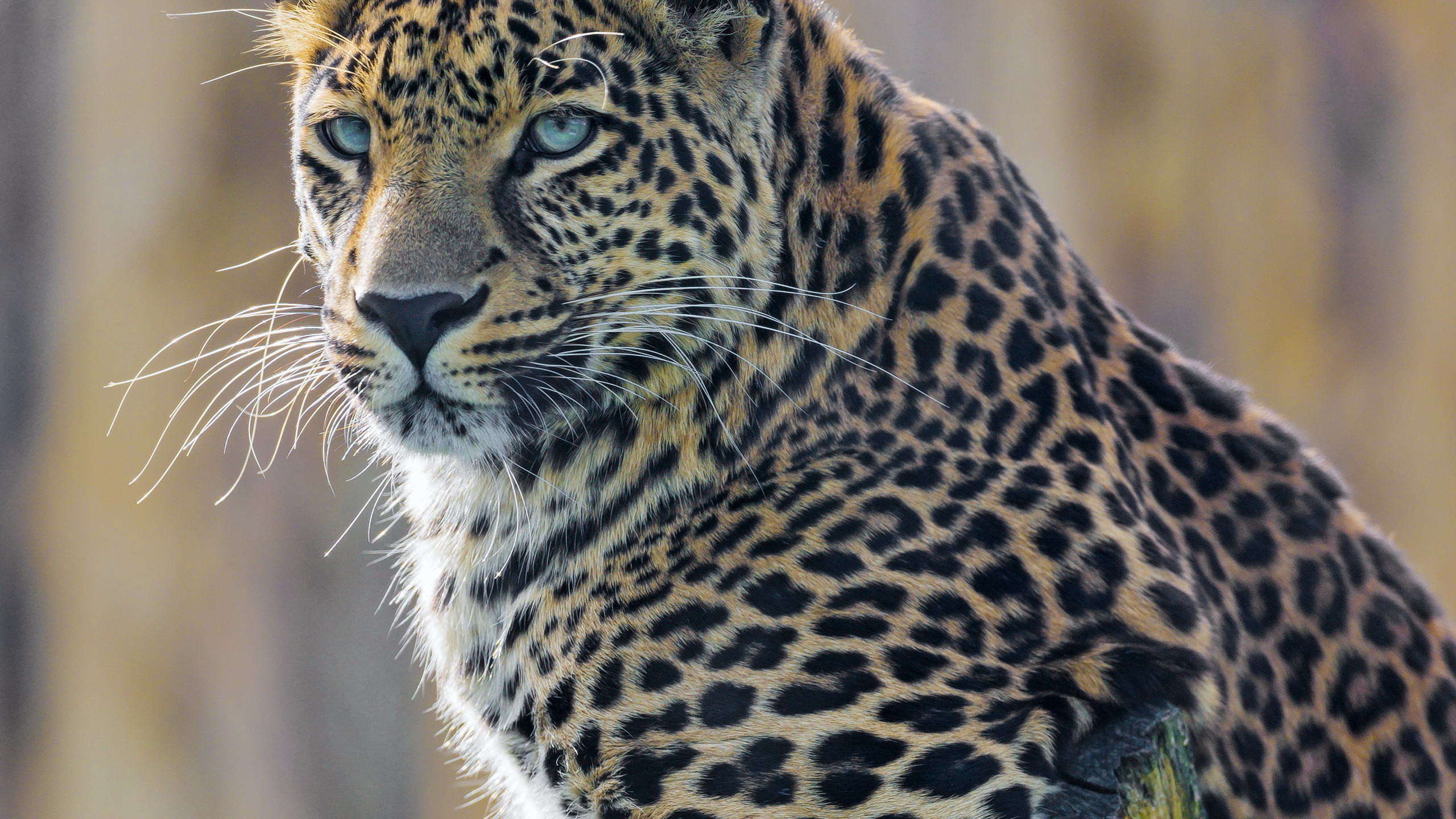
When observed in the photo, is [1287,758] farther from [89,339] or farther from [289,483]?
[89,339]

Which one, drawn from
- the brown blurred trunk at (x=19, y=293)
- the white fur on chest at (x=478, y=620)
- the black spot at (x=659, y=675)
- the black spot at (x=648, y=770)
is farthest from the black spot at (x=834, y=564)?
the brown blurred trunk at (x=19, y=293)

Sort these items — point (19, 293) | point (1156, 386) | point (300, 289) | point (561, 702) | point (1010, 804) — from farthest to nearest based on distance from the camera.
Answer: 1. point (300, 289)
2. point (19, 293)
3. point (1156, 386)
4. point (561, 702)
5. point (1010, 804)

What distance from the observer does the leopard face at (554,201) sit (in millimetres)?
3254

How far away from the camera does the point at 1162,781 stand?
287 cm

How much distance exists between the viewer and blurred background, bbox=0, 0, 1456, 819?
29.7ft

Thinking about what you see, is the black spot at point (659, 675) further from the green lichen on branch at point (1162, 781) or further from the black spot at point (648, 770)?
the green lichen on branch at point (1162, 781)

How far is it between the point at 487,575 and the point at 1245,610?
205 centimetres

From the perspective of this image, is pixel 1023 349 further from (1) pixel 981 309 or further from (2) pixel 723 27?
(2) pixel 723 27

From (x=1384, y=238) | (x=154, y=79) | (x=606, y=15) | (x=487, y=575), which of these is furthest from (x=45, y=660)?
(x=1384, y=238)

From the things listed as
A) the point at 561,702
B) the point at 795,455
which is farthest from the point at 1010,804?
the point at 561,702

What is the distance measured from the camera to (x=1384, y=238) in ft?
35.4

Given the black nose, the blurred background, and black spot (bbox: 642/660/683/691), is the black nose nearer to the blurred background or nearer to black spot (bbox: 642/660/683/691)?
black spot (bbox: 642/660/683/691)

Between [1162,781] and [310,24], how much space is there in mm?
2937

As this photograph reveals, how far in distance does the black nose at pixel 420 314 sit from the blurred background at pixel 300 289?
586 centimetres
